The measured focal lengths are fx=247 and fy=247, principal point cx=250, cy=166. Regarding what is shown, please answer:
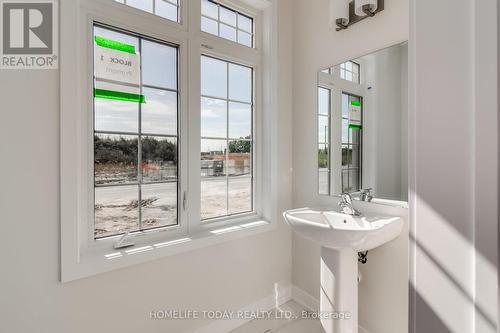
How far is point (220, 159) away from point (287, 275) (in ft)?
3.90

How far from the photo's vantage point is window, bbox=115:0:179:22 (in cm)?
149

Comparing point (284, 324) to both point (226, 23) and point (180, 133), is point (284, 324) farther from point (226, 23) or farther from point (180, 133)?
point (226, 23)

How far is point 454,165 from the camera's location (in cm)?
35

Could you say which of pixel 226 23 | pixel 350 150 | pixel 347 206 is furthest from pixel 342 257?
pixel 226 23

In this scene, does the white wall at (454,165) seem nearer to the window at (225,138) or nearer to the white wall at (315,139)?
the white wall at (315,139)

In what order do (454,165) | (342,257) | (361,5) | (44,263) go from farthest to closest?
(361,5) → (342,257) → (44,263) → (454,165)

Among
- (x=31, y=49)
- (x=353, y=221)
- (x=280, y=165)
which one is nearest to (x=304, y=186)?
(x=280, y=165)

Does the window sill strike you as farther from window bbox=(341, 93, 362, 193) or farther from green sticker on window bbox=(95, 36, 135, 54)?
green sticker on window bbox=(95, 36, 135, 54)

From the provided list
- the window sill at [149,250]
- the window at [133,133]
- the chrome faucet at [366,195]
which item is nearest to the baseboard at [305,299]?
the window sill at [149,250]

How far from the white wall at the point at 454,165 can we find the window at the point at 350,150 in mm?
1438

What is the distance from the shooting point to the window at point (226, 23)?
5.90ft

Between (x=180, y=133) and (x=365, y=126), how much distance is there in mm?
1281

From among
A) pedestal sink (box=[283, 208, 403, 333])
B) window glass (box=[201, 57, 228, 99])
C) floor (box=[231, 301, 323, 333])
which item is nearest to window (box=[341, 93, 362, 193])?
pedestal sink (box=[283, 208, 403, 333])

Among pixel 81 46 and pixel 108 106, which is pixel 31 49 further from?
pixel 108 106
